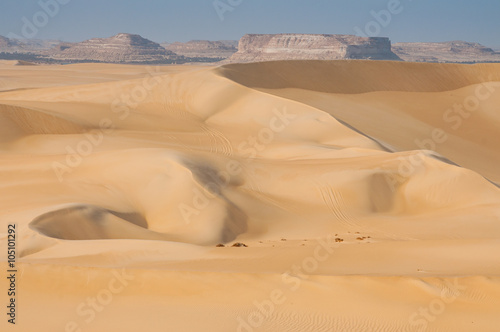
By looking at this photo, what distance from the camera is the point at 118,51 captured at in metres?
145

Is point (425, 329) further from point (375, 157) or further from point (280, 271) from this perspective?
point (375, 157)

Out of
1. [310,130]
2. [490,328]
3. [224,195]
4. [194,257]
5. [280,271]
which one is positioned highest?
[310,130]

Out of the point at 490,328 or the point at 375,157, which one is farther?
the point at 375,157

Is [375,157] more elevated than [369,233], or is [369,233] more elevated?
[375,157]

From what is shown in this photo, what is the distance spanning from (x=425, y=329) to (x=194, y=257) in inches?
121

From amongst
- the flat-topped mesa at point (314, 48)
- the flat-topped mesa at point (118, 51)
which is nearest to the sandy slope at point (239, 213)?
the flat-topped mesa at point (314, 48)

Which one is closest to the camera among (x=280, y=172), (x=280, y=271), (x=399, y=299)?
(x=399, y=299)

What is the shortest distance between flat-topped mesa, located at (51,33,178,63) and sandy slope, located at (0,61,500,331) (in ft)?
368

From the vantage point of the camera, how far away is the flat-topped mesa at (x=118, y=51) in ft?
456

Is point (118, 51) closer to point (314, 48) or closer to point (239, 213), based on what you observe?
point (314, 48)

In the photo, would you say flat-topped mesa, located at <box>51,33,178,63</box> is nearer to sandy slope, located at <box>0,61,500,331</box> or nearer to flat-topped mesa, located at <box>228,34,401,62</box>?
flat-topped mesa, located at <box>228,34,401,62</box>

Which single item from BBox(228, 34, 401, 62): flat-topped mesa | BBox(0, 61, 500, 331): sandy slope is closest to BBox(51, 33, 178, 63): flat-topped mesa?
BBox(228, 34, 401, 62): flat-topped mesa

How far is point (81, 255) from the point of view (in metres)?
7.77

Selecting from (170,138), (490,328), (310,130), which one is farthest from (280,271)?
(310,130)
